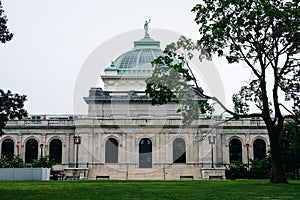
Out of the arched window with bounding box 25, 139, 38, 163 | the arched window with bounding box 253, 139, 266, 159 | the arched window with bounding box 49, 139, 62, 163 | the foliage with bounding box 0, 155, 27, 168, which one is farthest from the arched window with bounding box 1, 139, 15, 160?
the arched window with bounding box 253, 139, 266, 159

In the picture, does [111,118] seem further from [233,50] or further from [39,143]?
[233,50]

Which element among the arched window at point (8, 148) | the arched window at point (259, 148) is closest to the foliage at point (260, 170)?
the arched window at point (259, 148)

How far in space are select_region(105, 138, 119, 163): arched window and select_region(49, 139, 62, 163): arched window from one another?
7.72 meters

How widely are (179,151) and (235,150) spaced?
9.13 metres

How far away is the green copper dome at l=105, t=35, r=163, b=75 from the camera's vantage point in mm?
66188

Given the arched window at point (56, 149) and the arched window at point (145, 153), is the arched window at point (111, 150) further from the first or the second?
the arched window at point (56, 149)

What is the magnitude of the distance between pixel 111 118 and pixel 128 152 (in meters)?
5.12

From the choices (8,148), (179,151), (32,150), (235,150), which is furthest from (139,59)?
(8,148)

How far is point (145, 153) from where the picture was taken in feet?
193

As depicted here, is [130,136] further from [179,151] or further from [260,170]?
[260,170]

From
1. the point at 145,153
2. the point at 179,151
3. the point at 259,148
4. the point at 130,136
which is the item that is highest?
the point at 130,136

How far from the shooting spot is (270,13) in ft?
87.6

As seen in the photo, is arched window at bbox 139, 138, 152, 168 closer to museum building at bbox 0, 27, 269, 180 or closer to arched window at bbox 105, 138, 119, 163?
museum building at bbox 0, 27, 269, 180

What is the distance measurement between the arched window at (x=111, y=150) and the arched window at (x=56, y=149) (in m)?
7.72
